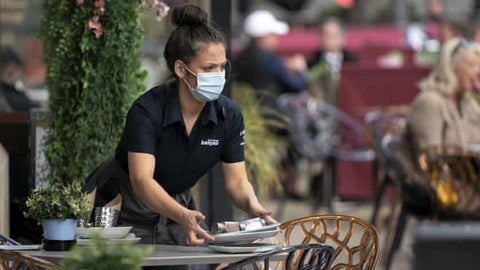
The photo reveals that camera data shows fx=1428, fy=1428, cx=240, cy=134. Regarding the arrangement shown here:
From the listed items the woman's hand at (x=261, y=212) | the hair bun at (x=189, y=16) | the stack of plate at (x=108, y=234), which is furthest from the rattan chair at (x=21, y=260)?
the hair bun at (x=189, y=16)

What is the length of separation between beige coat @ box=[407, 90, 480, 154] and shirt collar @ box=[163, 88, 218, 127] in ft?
13.0

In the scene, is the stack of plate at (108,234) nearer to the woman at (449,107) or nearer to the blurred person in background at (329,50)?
the woman at (449,107)

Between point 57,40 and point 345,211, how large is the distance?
6977 mm

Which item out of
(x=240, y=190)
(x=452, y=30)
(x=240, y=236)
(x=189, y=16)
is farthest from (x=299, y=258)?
(x=452, y=30)

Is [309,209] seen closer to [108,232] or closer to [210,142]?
[210,142]

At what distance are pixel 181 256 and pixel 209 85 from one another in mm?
859

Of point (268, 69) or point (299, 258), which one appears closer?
point (299, 258)

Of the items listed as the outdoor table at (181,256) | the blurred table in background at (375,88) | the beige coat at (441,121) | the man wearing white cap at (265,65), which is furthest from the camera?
the blurred table in background at (375,88)

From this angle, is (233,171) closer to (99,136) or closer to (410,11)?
(99,136)

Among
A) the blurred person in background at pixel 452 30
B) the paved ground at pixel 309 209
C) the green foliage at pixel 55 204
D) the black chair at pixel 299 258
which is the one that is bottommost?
the paved ground at pixel 309 209

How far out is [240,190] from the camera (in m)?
5.56

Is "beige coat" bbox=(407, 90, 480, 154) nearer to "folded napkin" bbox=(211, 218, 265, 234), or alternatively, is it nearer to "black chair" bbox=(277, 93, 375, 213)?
"black chair" bbox=(277, 93, 375, 213)

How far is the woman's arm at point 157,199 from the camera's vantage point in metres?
4.97

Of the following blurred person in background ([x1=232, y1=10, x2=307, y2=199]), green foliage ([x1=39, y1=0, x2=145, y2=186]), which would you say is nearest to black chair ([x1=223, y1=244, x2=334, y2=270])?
green foliage ([x1=39, y1=0, x2=145, y2=186])
